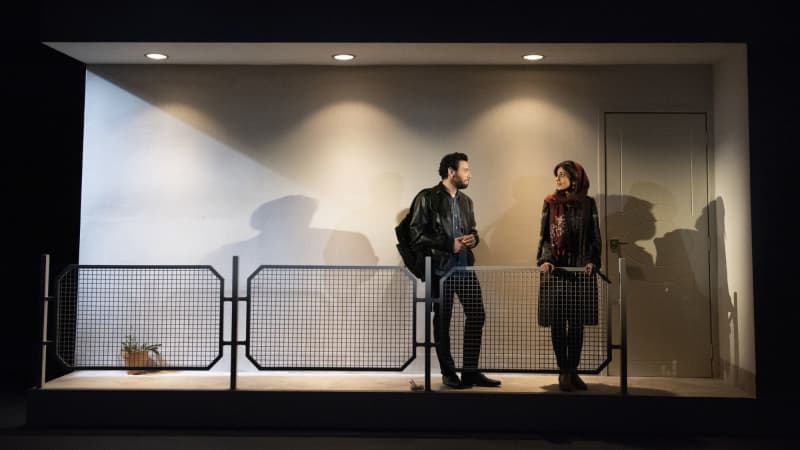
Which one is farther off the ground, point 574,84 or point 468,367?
point 574,84

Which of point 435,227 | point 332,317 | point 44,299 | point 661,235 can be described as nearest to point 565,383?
point 435,227

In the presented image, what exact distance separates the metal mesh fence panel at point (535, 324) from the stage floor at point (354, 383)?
151 mm

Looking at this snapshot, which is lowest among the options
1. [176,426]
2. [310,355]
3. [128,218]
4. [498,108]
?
[176,426]

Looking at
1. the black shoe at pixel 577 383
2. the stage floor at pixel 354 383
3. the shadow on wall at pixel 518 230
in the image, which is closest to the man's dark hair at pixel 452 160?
the shadow on wall at pixel 518 230

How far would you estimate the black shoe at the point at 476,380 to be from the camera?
471 cm

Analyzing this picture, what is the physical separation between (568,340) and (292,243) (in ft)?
7.66

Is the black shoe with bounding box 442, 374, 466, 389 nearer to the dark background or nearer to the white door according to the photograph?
the white door

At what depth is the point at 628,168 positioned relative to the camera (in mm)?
5566

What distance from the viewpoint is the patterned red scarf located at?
472cm

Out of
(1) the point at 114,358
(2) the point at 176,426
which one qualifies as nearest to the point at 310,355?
(2) the point at 176,426

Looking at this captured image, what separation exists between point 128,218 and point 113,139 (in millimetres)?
665
